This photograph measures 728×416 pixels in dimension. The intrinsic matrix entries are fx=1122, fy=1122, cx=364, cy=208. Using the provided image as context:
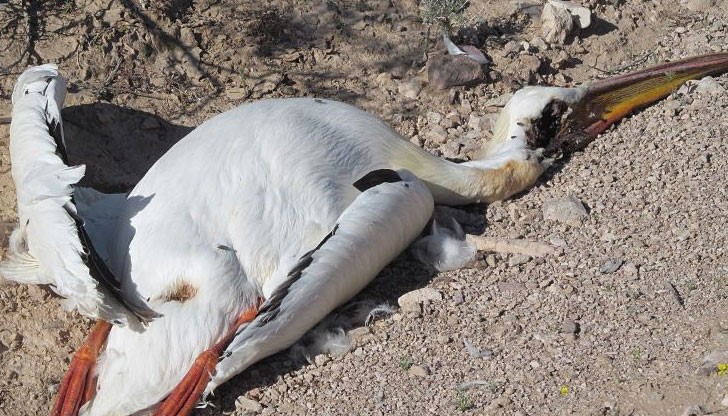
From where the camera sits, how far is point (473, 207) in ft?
20.4

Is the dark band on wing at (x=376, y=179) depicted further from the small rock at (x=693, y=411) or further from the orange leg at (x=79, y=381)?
the small rock at (x=693, y=411)

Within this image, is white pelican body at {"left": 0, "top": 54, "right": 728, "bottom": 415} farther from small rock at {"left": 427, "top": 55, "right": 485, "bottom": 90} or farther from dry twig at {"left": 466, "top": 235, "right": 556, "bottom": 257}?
small rock at {"left": 427, "top": 55, "right": 485, "bottom": 90}

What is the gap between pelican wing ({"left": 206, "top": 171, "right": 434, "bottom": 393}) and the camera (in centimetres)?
496

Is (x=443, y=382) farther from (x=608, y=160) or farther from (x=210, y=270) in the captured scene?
(x=608, y=160)

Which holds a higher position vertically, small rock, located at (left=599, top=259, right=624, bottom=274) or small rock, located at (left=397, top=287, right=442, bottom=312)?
small rock, located at (left=397, top=287, right=442, bottom=312)

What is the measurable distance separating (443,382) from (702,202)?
6.03ft

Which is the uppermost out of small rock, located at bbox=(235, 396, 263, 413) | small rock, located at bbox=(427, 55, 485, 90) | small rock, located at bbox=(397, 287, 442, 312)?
small rock, located at bbox=(427, 55, 485, 90)

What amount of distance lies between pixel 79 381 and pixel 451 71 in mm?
3292

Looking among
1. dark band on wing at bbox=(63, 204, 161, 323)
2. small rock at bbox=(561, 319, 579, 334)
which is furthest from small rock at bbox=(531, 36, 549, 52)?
dark band on wing at bbox=(63, 204, 161, 323)

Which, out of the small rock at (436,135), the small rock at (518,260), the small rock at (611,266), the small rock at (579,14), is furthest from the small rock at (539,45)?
the small rock at (611,266)

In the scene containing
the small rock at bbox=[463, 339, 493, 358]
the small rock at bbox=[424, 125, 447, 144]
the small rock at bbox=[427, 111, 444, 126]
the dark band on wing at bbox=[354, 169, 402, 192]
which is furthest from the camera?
the small rock at bbox=[427, 111, 444, 126]

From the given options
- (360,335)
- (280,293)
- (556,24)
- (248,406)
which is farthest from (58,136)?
(556,24)

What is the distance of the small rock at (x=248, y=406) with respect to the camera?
4957 mm

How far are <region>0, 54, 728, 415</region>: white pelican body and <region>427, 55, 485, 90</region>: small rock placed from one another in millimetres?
1404
